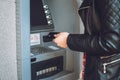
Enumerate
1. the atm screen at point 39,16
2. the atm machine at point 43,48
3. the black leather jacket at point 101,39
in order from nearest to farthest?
the black leather jacket at point 101,39 → the atm machine at point 43,48 → the atm screen at point 39,16

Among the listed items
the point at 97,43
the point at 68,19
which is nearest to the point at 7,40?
the point at 97,43

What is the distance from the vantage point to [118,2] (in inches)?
52.6

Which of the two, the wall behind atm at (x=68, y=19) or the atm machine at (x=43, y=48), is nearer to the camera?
the atm machine at (x=43, y=48)

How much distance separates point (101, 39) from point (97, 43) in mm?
31

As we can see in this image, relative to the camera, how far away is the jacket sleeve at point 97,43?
1.35m

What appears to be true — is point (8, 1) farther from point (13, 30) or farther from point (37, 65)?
point (37, 65)

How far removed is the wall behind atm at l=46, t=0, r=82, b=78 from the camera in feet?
7.13

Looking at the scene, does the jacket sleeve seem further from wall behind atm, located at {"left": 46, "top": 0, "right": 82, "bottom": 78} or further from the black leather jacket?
wall behind atm, located at {"left": 46, "top": 0, "right": 82, "bottom": 78}

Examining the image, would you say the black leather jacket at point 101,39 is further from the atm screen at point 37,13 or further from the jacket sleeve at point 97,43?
the atm screen at point 37,13

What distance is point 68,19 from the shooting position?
2191 millimetres

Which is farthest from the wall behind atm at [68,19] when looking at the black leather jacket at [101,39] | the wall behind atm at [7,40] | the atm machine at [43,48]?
the wall behind atm at [7,40]

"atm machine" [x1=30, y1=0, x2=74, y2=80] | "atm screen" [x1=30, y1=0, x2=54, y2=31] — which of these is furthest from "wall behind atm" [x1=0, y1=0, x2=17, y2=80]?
"atm screen" [x1=30, y1=0, x2=54, y2=31]

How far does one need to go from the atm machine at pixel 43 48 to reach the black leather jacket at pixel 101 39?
43cm

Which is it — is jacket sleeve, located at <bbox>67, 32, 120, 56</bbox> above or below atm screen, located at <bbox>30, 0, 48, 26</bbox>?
below
